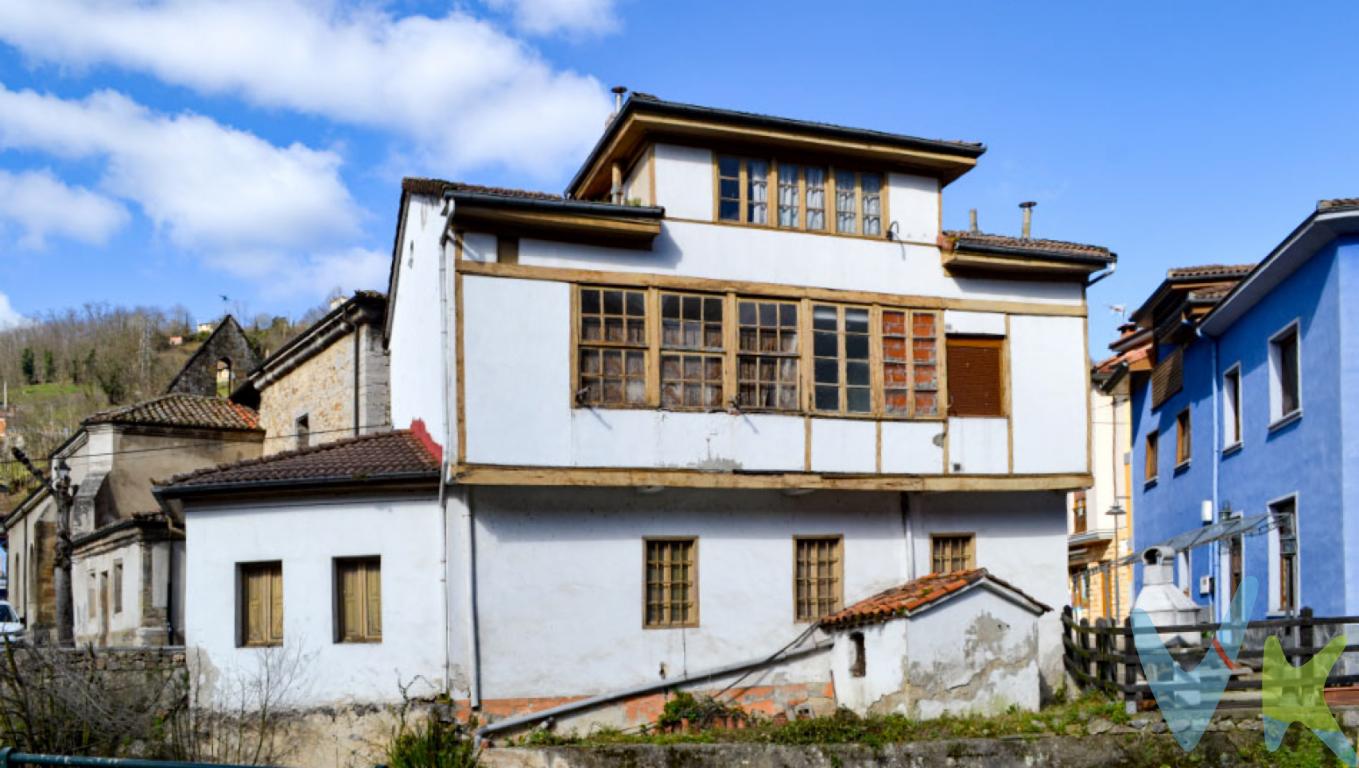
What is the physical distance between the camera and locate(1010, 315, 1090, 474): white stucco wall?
18297 mm

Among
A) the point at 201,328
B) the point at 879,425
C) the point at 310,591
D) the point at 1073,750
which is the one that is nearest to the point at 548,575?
the point at 310,591

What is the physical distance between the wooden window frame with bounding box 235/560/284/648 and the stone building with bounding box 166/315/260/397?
26500 millimetres

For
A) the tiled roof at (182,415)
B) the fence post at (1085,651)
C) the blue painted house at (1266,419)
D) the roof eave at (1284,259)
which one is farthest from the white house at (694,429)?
the tiled roof at (182,415)

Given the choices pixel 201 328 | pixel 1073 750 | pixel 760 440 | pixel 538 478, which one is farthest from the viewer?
pixel 201 328

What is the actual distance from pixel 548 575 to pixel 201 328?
104 m

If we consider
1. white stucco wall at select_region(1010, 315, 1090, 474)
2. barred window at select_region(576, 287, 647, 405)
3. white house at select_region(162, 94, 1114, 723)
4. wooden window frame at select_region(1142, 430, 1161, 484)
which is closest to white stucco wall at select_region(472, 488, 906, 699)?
white house at select_region(162, 94, 1114, 723)

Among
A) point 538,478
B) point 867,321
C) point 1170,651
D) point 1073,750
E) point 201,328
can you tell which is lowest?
point 1073,750

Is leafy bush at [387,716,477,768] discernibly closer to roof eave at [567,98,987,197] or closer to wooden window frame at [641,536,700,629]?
wooden window frame at [641,536,700,629]

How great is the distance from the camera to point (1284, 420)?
18688 mm

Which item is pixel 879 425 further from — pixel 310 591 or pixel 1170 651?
pixel 310 591

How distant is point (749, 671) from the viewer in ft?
56.1

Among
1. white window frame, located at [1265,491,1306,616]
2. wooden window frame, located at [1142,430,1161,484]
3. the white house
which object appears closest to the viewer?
the white house

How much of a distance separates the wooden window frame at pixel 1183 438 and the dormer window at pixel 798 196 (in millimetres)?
9231

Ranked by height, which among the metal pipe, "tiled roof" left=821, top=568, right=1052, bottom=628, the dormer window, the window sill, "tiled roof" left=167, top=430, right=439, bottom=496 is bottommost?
the metal pipe
